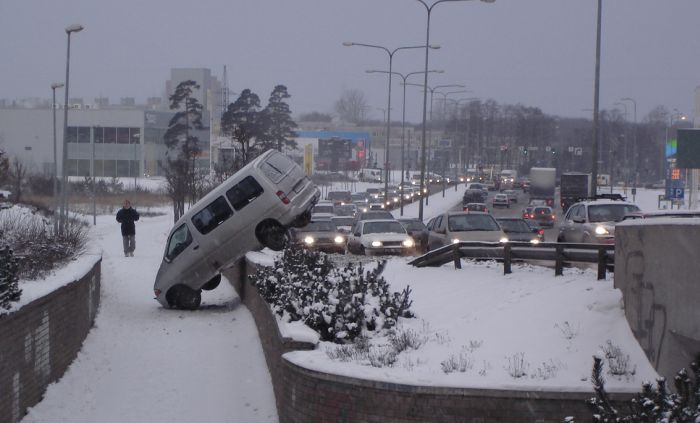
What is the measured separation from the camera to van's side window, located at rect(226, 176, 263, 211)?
21875mm

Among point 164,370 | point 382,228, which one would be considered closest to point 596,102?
point 382,228

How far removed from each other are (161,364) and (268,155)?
313 inches

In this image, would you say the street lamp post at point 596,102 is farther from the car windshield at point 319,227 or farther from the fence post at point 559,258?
the fence post at point 559,258

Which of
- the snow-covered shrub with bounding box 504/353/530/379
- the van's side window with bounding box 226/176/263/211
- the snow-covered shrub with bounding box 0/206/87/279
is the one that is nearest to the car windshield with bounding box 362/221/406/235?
the van's side window with bounding box 226/176/263/211

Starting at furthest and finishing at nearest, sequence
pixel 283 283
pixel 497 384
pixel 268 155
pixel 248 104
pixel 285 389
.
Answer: pixel 248 104, pixel 268 155, pixel 283 283, pixel 285 389, pixel 497 384

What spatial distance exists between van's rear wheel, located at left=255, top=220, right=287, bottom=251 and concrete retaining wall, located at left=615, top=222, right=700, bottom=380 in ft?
35.0

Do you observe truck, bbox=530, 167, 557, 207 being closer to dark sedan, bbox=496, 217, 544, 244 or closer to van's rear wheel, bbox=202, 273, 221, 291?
dark sedan, bbox=496, 217, 544, 244

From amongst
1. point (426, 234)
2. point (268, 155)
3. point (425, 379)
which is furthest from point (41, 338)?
point (426, 234)

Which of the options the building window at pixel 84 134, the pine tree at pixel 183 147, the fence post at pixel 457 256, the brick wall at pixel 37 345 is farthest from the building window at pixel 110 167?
the fence post at pixel 457 256

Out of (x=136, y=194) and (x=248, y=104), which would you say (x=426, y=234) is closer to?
(x=248, y=104)

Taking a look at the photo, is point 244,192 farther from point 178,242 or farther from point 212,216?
point 178,242

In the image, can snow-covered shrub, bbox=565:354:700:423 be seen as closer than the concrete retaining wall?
Yes

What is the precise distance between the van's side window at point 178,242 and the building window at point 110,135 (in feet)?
272

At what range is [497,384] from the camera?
393 inches
